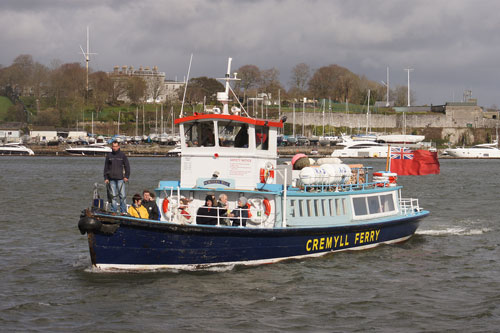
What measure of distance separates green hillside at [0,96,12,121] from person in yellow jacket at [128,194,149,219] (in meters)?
137

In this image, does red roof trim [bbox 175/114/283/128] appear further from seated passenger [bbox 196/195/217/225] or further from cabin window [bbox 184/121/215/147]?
seated passenger [bbox 196/195/217/225]

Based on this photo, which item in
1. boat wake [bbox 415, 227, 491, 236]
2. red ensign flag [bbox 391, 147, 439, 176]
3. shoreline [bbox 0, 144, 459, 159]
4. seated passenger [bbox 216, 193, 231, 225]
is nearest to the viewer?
seated passenger [bbox 216, 193, 231, 225]

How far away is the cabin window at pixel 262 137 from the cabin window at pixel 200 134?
4.43 ft

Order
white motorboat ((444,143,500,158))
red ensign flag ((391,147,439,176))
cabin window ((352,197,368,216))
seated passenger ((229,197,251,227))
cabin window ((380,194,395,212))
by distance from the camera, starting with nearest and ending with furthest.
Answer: seated passenger ((229,197,251,227)) → cabin window ((352,197,368,216)) → cabin window ((380,194,395,212)) → red ensign flag ((391,147,439,176)) → white motorboat ((444,143,500,158))

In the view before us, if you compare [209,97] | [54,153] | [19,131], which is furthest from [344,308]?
[209,97]

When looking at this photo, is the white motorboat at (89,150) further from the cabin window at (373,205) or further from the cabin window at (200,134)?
the cabin window at (200,134)

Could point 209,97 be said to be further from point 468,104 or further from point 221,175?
point 221,175

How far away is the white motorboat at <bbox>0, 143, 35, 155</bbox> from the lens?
389 feet

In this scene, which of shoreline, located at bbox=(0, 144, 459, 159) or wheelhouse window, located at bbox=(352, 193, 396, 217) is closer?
wheelhouse window, located at bbox=(352, 193, 396, 217)

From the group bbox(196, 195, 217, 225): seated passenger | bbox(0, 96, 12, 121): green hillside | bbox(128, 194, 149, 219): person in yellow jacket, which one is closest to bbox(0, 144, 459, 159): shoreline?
bbox(0, 96, 12, 121): green hillside

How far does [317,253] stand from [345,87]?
153 m

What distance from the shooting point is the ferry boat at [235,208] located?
60.3 feet

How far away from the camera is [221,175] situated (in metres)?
21.0

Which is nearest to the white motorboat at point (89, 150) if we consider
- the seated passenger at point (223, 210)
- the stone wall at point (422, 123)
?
the stone wall at point (422, 123)
